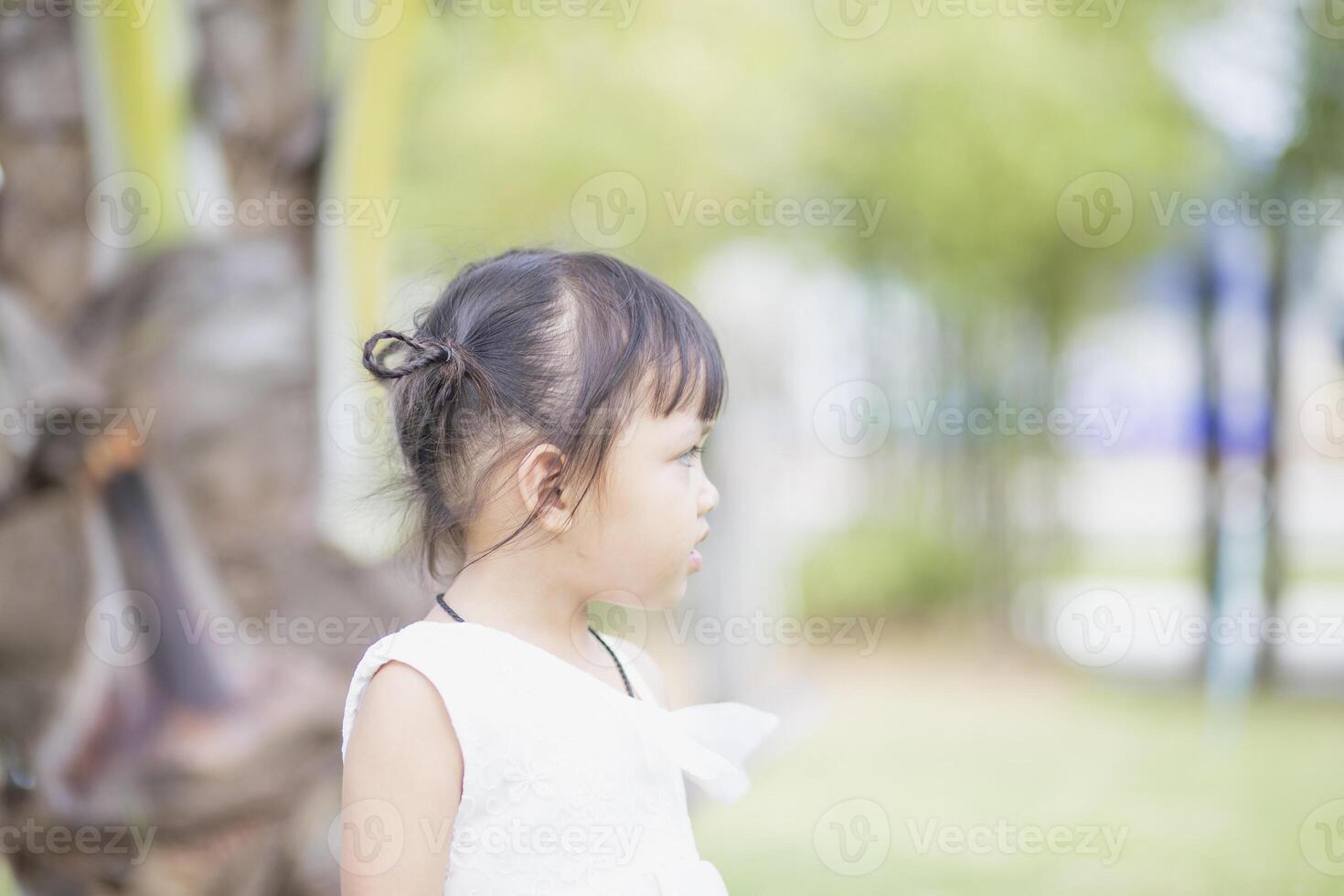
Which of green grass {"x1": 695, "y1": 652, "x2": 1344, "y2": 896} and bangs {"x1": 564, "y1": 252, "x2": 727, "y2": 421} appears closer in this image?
bangs {"x1": 564, "y1": 252, "x2": 727, "y2": 421}

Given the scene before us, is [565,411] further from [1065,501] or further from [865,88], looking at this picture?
[1065,501]

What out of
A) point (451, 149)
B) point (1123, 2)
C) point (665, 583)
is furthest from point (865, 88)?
point (665, 583)

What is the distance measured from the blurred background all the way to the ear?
1.27 feet

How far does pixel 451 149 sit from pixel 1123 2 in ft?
10.2

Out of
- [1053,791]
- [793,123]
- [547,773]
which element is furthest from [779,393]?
[547,773]

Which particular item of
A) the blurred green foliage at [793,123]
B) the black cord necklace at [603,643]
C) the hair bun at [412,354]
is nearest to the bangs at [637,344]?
the hair bun at [412,354]

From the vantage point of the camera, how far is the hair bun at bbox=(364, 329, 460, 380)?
1.18 metres

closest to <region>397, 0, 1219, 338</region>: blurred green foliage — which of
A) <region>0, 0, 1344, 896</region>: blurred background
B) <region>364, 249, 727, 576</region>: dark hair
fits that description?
<region>0, 0, 1344, 896</region>: blurred background

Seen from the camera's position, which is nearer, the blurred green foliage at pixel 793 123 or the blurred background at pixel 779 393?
the blurred background at pixel 779 393

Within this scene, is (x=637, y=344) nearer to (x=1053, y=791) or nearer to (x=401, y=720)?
(x=401, y=720)

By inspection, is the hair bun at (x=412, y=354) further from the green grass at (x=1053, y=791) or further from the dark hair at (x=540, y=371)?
the green grass at (x=1053, y=791)

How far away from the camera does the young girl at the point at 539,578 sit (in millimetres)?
1121

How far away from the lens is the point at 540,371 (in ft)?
3.90

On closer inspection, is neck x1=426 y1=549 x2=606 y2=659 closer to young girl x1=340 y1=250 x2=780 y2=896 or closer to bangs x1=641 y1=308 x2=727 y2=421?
young girl x1=340 y1=250 x2=780 y2=896
